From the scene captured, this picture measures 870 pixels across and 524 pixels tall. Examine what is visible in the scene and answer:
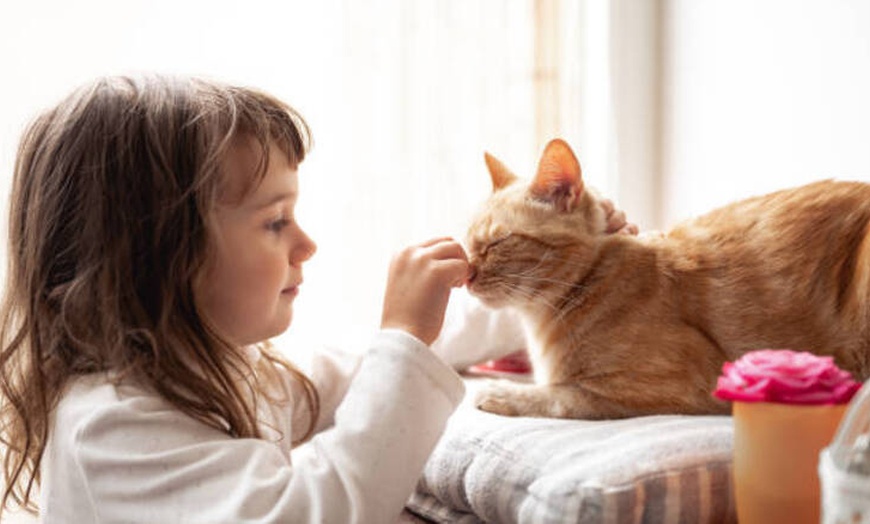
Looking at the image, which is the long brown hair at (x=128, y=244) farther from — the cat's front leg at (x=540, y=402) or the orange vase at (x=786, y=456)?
the orange vase at (x=786, y=456)

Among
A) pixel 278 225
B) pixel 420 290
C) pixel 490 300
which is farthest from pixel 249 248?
pixel 490 300

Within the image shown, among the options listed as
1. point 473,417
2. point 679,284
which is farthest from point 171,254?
point 679,284

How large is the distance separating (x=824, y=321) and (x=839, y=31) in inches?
32.3

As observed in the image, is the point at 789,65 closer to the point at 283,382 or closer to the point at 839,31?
the point at 839,31

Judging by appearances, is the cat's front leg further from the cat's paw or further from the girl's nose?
the girl's nose

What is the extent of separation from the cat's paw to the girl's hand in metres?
0.19

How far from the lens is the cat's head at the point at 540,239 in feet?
4.25

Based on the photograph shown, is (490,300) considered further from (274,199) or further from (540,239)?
(274,199)

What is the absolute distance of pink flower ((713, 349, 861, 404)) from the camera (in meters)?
0.88

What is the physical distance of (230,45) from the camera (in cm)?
212

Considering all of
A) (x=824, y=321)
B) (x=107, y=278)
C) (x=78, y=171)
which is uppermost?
(x=78, y=171)

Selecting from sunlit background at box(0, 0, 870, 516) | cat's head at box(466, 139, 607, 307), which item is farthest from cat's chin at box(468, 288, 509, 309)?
sunlit background at box(0, 0, 870, 516)

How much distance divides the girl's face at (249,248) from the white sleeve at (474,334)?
590 mm

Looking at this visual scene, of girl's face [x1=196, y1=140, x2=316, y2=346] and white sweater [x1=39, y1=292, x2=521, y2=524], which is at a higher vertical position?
girl's face [x1=196, y1=140, x2=316, y2=346]
